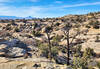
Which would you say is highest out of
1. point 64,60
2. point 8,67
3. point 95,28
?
point 95,28

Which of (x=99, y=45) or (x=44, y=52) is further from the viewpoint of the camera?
(x=99, y=45)

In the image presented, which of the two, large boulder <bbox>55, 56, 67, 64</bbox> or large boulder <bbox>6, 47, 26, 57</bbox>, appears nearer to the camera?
large boulder <bbox>55, 56, 67, 64</bbox>

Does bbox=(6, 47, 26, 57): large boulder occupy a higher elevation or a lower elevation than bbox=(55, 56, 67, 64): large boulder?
higher

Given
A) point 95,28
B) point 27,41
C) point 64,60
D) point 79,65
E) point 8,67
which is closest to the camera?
point 8,67

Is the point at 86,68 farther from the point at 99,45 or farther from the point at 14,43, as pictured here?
the point at 14,43

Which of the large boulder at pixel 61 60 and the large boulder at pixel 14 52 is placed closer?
the large boulder at pixel 61 60

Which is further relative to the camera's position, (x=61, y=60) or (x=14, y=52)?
(x=14, y=52)

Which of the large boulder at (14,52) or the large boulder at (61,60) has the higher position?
the large boulder at (14,52)

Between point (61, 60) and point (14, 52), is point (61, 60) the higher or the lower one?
the lower one

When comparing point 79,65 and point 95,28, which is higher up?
point 95,28

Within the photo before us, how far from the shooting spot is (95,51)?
894 inches

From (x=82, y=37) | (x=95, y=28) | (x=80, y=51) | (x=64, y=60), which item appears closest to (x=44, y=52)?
(x=64, y=60)

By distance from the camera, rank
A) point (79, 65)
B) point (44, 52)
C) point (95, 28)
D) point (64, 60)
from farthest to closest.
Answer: point (95, 28), point (44, 52), point (64, 60), point (79, 65)

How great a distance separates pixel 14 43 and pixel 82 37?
15.6 metres
